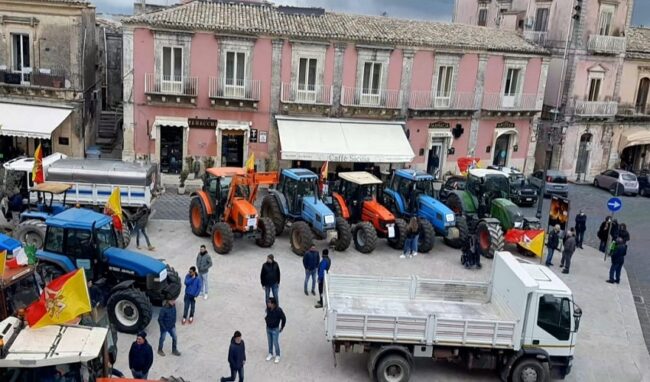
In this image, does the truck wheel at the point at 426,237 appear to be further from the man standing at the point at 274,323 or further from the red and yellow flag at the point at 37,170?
the red and yellow flag at the point at 37,170

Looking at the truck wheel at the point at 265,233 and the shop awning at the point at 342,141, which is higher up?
the shop awning at the point at 342,141

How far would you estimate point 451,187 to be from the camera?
76.7ft

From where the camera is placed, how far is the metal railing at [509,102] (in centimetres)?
2848

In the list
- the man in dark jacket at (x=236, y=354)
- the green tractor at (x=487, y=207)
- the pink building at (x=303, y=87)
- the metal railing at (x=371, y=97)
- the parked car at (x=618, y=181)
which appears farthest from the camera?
the parked car at (x=618, y=181)

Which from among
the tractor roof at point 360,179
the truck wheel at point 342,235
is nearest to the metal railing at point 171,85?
the tractor roof at point 360,179

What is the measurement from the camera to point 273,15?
2591 cm

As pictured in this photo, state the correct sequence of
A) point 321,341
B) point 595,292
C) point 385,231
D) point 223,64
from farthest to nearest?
point 223,64
point 385,231
point 595,292
point 321,341

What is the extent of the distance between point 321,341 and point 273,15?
16876 mm

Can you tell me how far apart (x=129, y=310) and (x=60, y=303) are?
3.60 metres

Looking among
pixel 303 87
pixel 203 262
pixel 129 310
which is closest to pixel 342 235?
pixel 203 262

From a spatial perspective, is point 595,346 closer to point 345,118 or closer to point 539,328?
point 539,328

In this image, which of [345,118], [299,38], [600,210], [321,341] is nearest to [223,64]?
[299,38]

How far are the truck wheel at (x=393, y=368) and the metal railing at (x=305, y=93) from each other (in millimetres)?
15759

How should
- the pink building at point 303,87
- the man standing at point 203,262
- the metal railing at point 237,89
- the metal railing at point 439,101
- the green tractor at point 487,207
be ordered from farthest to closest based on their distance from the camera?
1. the metal railing at point 439,101
2. the metal railing at point 237,89
3. the pink building at point 303,87
4. the green tractor at point 487,207
5. the man standing at point 203,262
